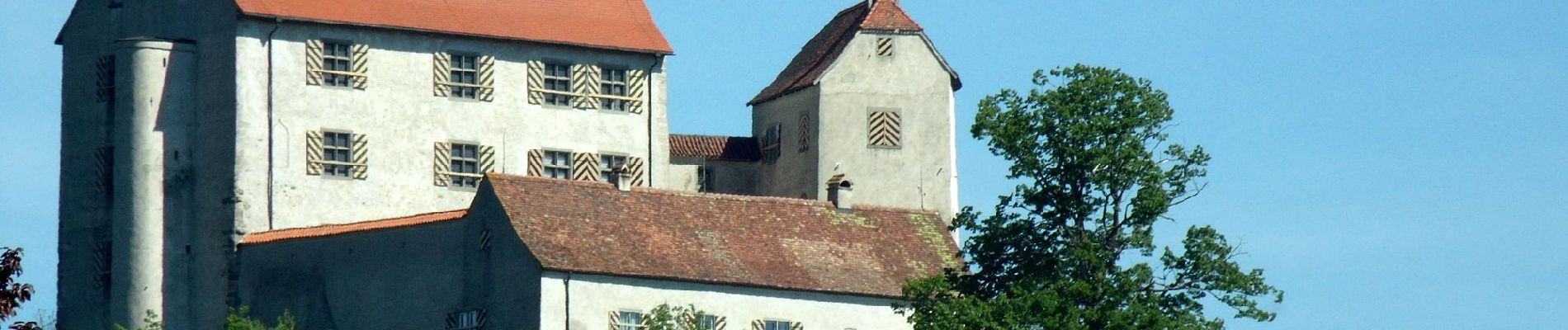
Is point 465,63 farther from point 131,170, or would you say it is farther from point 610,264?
point 610,264

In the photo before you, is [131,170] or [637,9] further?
[637,9]

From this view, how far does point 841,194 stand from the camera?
84250 millimetres

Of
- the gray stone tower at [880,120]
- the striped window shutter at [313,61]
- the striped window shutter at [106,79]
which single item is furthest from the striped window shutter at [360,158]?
the gray stone tower at [880,120]

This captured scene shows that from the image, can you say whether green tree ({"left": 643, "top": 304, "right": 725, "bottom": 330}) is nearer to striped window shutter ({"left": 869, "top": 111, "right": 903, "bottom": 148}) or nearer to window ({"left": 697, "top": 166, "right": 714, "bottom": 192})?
striped window shutter ({"left": 869, "top": 111, "right": 903, "bottom": 148})

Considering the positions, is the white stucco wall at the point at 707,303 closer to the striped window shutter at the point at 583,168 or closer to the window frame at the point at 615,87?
the striped window shutter at the point at 583,168

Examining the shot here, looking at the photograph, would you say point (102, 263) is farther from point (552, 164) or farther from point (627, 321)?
point (627, 321)

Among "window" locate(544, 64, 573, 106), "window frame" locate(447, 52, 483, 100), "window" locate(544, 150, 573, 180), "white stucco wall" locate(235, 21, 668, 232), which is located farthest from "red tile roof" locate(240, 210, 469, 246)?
"window" locate(544, 64, 573, 106)

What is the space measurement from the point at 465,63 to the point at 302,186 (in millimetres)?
5737

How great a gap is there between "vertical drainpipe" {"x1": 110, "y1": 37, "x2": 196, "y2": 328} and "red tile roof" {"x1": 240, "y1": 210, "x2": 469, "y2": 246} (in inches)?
111

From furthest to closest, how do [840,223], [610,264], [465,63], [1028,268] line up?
[465,63]
[840,223]
[610,264]
[1028,268]

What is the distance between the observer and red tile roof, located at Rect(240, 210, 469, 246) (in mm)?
78312

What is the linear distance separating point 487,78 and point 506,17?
1.92 metres

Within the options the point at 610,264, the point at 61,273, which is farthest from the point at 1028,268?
the point at 61,273

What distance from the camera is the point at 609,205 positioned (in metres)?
79.2
